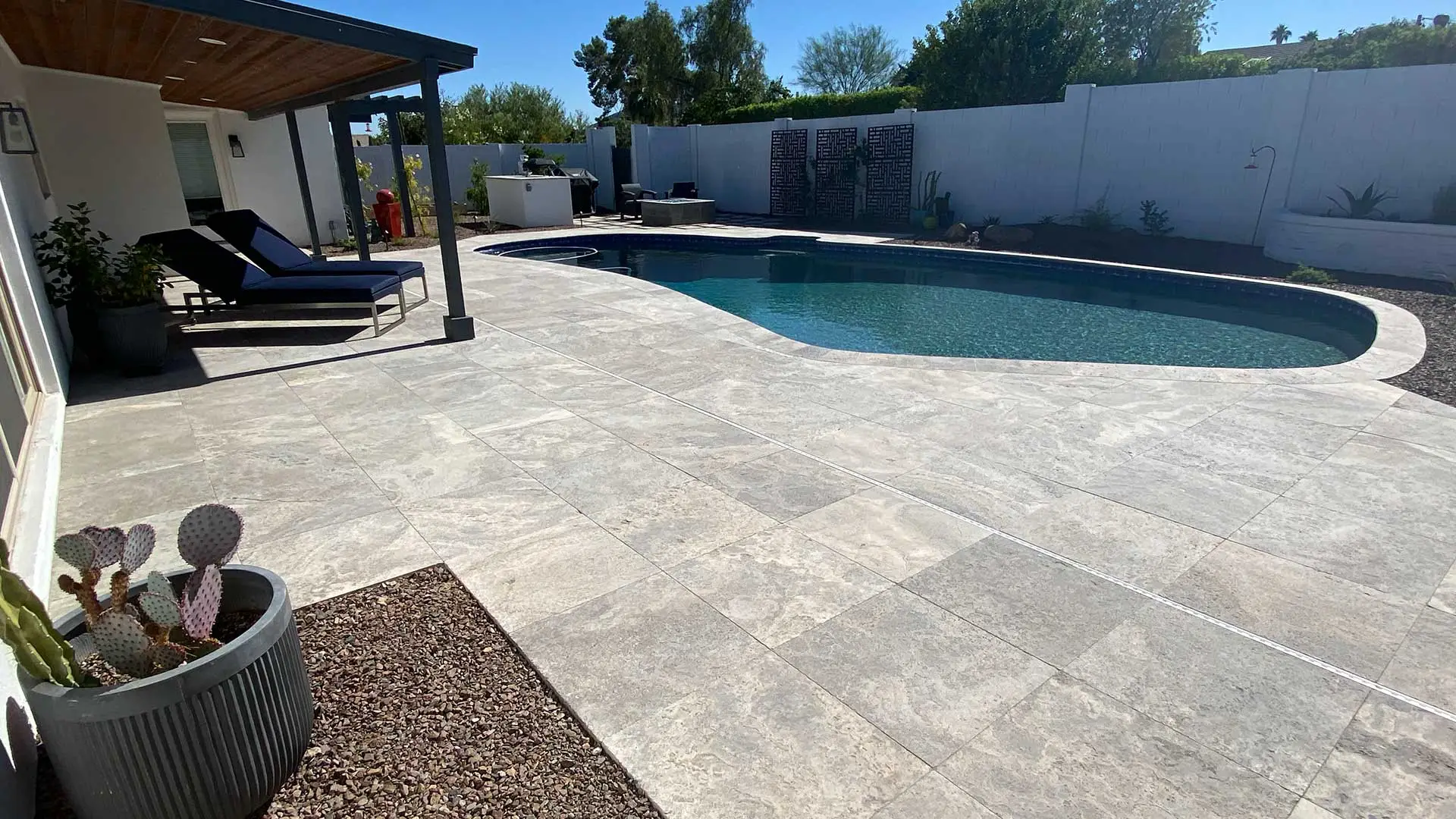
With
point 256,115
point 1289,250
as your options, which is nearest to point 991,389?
point 1289,250

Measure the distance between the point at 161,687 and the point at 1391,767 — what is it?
3.29m

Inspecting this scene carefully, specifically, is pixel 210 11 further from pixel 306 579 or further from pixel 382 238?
pixel 382 238

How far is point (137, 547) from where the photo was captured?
6.39ft

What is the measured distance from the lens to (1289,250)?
1102 cm

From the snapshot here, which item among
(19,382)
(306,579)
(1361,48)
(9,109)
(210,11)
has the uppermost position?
(1361,48)

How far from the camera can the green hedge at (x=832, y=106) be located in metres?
24.8

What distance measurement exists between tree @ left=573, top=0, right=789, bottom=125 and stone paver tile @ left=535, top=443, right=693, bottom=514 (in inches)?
1152

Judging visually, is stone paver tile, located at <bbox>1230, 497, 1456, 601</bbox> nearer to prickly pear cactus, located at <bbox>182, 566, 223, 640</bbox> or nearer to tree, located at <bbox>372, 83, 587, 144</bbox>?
prickly pear cactus, located at <bbox>182, 566, 223, 640</bbox>

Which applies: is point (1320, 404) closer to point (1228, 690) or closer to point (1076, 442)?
point (1076, 442)

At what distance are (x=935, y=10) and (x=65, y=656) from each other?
30813 millimetres

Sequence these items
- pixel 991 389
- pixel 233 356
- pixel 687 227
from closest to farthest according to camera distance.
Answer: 1. pixel 991 389
2. pixel 233 356
3. pixel 687 227

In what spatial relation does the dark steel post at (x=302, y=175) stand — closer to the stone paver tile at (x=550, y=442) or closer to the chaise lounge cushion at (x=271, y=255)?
the chaise lounge cushion at (x=271, y=255)

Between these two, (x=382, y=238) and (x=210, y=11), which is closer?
(x=210, y=11)

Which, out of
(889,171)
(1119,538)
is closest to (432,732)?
(1119,538)
